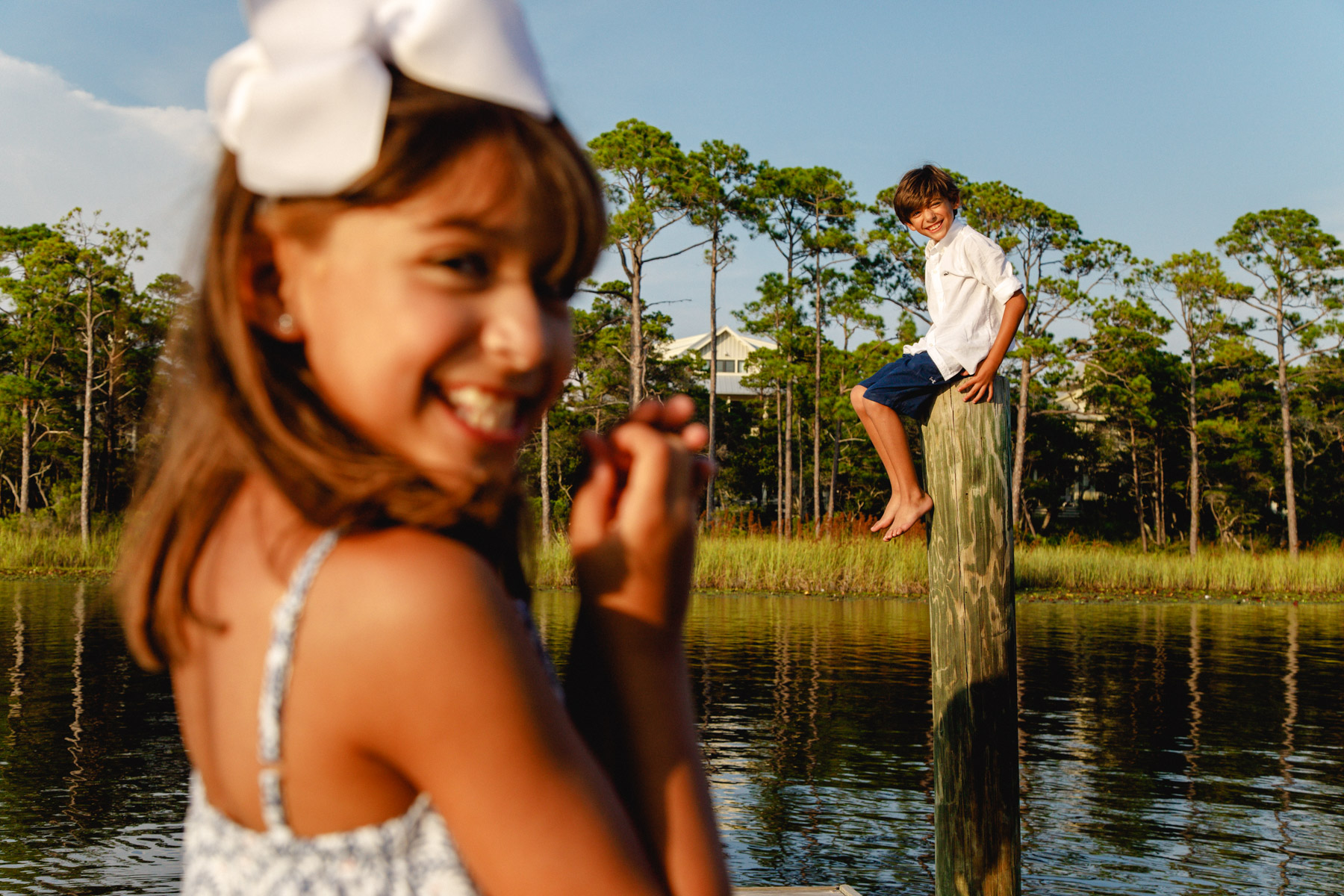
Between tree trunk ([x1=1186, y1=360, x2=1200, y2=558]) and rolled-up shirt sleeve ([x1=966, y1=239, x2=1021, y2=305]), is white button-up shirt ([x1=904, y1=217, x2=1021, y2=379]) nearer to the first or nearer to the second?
rolled-up shirt sleeve ([x1=966, y1=239, x2=1021, y2=305])

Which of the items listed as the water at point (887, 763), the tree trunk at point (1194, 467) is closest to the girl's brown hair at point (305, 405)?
the water at point (887, 763)

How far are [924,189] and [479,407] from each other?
14.3 ft

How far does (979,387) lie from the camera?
3.84m

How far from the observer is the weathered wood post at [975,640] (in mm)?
3818

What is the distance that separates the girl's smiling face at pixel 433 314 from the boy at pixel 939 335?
3216 mm

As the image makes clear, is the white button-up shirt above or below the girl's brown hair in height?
above

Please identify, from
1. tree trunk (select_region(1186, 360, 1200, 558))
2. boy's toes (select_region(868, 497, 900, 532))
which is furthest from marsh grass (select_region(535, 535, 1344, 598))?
boy's toes (select_region(868, 497, 900, 532))

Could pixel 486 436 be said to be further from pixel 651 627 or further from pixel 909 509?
pixel 909 509

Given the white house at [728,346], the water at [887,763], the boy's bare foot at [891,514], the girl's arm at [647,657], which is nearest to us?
the girl's arm at [647,657]

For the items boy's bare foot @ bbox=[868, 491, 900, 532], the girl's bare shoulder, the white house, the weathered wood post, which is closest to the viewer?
the girl's bare shoulder

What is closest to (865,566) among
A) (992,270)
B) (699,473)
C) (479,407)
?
(992,270)

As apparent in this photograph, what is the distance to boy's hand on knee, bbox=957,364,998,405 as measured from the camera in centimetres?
384

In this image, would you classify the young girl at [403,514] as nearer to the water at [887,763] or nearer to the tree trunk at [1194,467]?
the water at [887,763]

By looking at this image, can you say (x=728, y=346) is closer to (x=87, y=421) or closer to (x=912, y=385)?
(x=87, y=421)
